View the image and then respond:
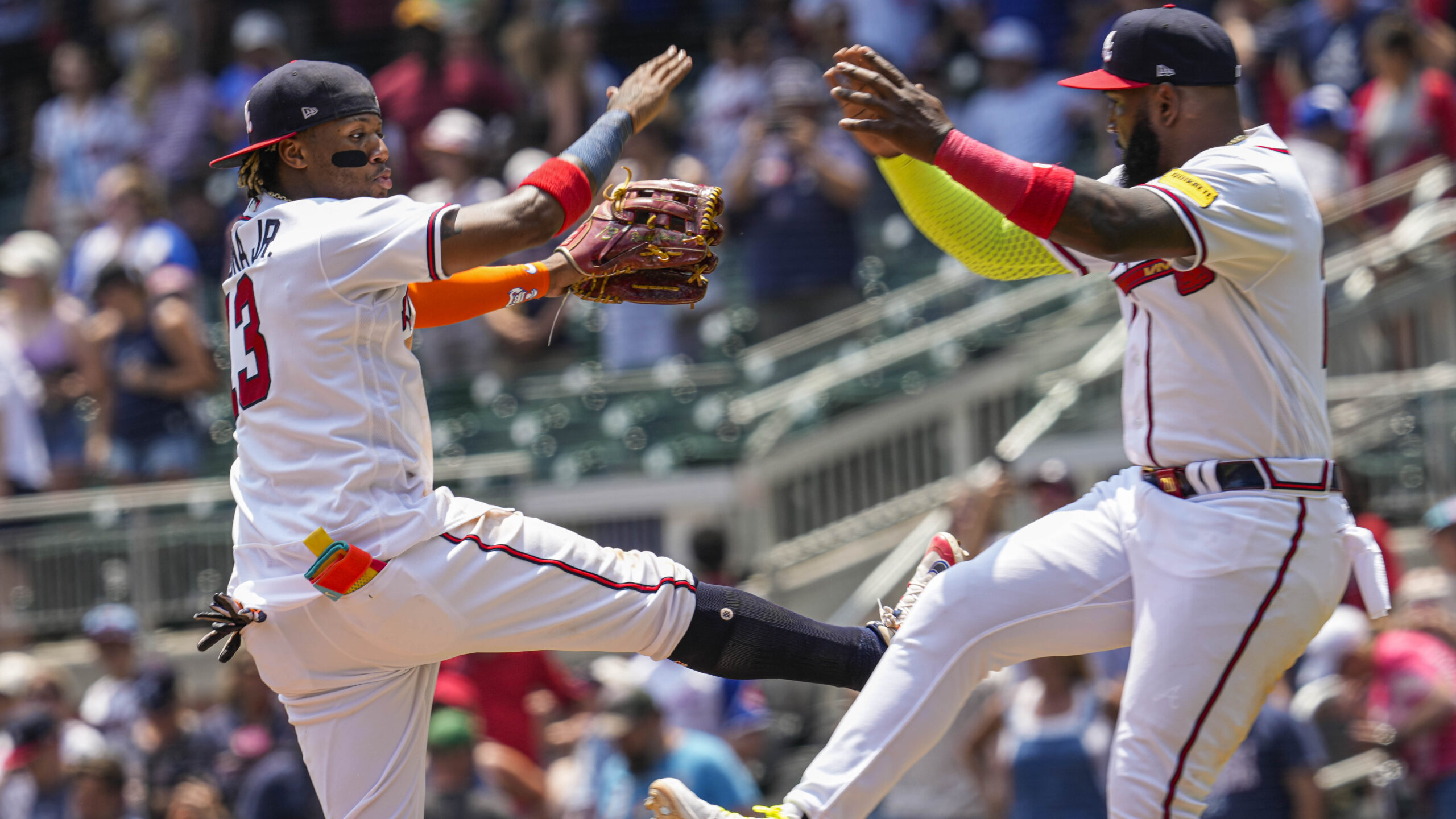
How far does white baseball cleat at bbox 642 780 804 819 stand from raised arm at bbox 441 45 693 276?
123cm

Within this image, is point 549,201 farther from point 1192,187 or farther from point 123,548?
point 123,548

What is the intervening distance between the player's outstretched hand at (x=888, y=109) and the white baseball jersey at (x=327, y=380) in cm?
93

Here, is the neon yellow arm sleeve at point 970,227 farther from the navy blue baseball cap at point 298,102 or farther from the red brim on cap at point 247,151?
the red brim on cap at point 247,151

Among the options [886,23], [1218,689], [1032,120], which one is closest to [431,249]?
[1218,689]

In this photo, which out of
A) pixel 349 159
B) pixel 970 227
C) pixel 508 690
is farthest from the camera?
pixel 508 690

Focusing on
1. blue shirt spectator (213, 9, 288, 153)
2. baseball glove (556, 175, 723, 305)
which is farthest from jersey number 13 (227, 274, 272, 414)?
blue shirt spectator (213, 9, 288, 153)

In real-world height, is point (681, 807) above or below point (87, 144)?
below

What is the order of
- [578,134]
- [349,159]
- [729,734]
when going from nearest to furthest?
1. [349,159]
2. [729,734]
3. [578,134]

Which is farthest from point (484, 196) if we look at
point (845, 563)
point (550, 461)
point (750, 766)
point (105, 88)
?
point (105, 88)

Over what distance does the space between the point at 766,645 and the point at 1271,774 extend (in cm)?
277

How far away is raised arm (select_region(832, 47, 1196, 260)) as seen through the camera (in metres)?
3.70

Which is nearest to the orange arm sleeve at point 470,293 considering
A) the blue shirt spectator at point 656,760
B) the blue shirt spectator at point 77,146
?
the blue shirt spectator at point 656,760

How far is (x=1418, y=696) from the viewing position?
20.1 feet

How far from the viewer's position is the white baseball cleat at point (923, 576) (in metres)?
4.41
